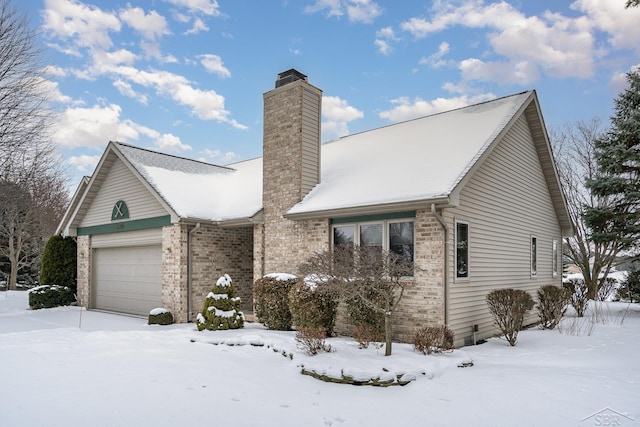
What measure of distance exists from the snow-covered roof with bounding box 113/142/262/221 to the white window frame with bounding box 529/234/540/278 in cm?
867

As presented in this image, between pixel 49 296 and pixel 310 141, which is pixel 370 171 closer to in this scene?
pixel 310 141

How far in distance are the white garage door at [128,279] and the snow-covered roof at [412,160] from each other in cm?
621

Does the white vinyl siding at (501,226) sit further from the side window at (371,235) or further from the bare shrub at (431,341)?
the side window at (371,235)

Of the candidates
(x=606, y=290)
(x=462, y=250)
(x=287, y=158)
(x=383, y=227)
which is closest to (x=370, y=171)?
(x=383, y=227)

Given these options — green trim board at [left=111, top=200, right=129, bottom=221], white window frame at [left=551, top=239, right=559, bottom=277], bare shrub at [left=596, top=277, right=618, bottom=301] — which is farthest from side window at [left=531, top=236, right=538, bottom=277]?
green trim board at [left=111, top=200, right=129, bottom=221]

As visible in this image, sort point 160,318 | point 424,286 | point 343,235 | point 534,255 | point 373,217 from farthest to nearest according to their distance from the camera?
point 534,255
point 160,318
point 343,235
point 373,217
point 424,286

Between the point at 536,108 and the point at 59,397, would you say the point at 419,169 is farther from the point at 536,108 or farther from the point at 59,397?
the point at 59,397

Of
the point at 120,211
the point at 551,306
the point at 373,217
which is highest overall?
the point at 120,211

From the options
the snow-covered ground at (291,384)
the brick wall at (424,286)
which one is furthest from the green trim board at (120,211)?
the brick wall at (424,286)

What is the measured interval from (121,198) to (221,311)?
7506 mm

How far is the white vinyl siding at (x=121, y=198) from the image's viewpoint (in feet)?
48.9

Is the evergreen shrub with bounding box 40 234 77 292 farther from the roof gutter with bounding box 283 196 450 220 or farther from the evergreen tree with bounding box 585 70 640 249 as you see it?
the evergreen tree with bounding box 585 70 640 249

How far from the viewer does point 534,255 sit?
14.1 meters

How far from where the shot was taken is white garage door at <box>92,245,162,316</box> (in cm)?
1495
